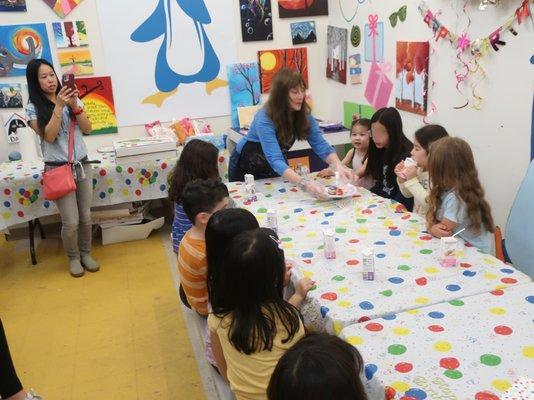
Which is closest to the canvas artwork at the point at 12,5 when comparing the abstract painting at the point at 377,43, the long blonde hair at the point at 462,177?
the abstract painting at the point at 377,43

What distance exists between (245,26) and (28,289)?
107 inches

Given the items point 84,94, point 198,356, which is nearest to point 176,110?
point 84,94

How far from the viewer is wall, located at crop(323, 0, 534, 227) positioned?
2398 millimetres

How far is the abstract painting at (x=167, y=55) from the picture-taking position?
4.02 meters

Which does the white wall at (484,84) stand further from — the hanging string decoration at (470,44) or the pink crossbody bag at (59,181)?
the pink crossbody bag at (59,181)

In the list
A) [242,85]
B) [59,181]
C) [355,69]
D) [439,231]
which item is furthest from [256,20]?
[439,231]

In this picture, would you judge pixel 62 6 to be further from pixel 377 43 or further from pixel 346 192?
pixel 346 192

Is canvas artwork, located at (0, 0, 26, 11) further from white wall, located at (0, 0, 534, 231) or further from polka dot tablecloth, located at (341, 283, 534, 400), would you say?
polka dot tablecloth, located at (341, 283, 534, 400)

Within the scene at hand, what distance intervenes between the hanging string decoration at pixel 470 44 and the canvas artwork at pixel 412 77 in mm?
170

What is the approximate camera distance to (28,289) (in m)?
3.31

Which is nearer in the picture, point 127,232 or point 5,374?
point 5,374

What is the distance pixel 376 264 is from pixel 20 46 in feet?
11.3

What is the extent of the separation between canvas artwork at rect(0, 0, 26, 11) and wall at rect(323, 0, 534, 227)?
2788mm

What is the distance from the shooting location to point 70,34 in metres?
3.92
